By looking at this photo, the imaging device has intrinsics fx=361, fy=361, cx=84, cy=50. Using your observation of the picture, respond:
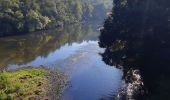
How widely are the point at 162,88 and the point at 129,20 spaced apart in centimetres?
2721

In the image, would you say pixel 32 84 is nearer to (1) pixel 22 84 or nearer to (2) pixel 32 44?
(1) pixel 22 84

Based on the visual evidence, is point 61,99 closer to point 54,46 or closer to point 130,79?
point 130,79

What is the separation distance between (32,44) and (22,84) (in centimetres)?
4702

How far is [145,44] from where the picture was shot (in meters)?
58.4

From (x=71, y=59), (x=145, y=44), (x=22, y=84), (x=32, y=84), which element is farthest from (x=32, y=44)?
(x=145, y=44)

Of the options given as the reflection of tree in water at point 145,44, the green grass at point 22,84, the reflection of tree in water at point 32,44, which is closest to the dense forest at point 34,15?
the reflection of tree in water at point 32,44

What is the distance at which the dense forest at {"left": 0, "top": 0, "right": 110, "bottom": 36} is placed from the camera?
392 feet

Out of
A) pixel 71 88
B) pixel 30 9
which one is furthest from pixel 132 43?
pixel 30 9

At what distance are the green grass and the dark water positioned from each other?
4.54 meters

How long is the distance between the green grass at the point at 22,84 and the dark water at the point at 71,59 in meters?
4.54

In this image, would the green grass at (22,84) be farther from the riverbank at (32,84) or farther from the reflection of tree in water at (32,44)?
the reflection of tree in water at (32,44)

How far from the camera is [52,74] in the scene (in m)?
65.8

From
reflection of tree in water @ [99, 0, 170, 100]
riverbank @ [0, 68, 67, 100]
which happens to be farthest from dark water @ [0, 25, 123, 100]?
reflection of tree in water @ [99, 0, 170, 100]

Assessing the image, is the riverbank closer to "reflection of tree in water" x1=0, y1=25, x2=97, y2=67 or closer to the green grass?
the green grass
